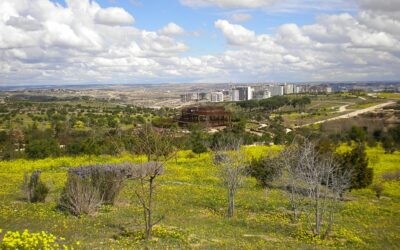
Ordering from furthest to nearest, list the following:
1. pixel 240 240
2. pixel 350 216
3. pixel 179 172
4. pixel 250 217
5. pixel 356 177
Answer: pixel 179 172 → pixel 356 177 → pixel 350 216 → pixel 250 217 → pixel 240 240

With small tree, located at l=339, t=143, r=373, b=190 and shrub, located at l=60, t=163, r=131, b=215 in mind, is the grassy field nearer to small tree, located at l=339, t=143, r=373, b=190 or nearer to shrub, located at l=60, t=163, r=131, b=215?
shrub, located at l=60, t=163, r=131, b=215

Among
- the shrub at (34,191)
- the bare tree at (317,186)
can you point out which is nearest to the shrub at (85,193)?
the shrub at (34,191)

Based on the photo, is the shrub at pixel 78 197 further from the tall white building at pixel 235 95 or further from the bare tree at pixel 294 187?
the tall white building at pixel 235 95

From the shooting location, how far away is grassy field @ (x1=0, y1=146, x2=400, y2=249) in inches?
487

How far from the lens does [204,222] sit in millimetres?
15695

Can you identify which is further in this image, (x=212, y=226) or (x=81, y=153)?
(x=81, y=153)

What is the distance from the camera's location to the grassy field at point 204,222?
40.5 ft

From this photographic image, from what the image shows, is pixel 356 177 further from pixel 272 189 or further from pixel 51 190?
pixel 51 190

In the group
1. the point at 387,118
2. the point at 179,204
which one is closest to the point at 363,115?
the point at 387,118

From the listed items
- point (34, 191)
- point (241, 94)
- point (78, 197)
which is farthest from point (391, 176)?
point (241, 94)

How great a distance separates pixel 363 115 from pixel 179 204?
254ft

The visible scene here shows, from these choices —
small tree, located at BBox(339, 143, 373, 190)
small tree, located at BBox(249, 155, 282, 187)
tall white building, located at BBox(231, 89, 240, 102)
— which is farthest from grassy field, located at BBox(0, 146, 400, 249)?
tall white building, located at BBox(231, 89, 240, 102)

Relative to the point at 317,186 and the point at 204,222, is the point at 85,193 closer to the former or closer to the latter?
the point at 204,222

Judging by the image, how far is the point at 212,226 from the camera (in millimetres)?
15031
